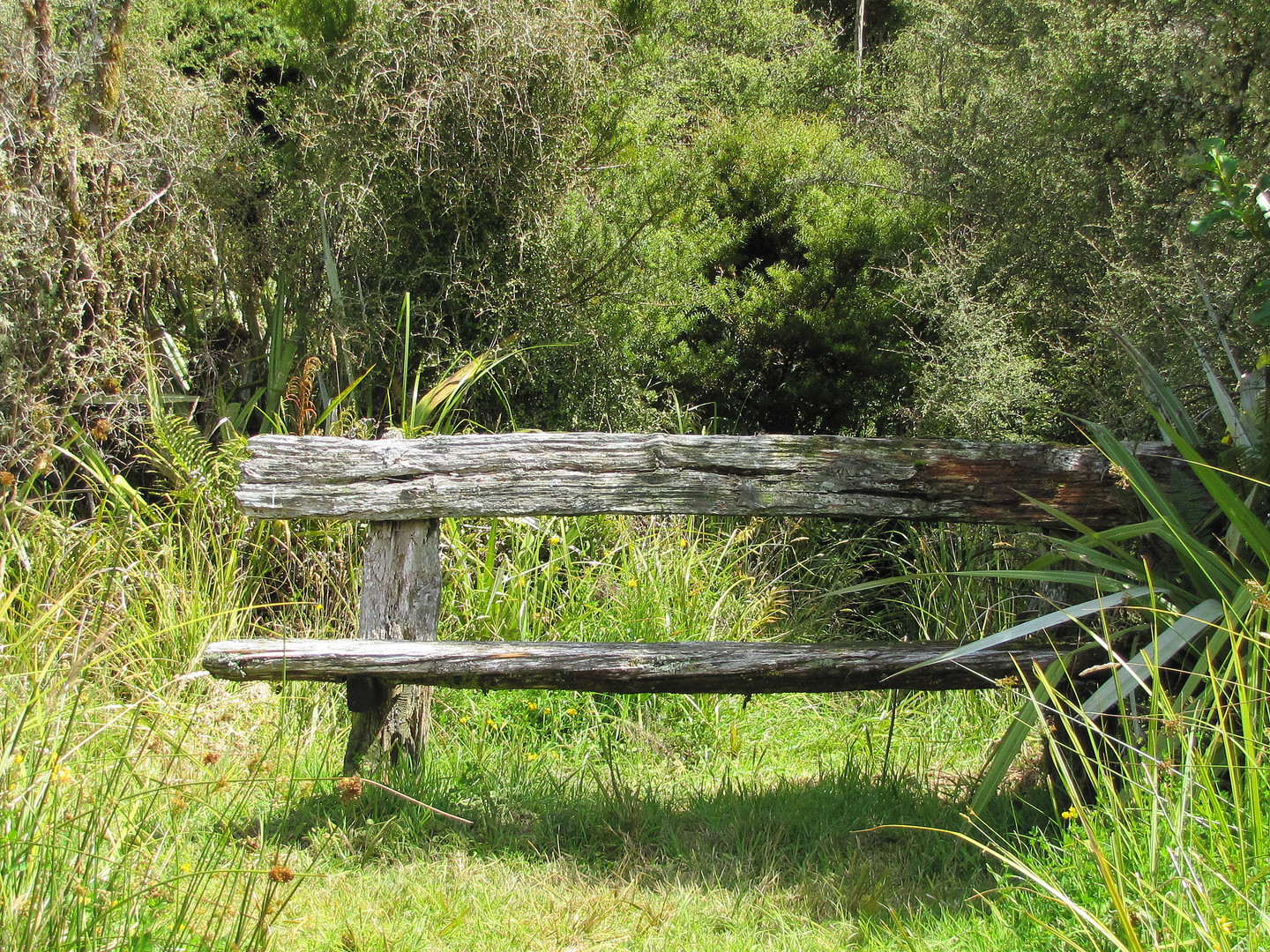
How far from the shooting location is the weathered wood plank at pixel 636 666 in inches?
118

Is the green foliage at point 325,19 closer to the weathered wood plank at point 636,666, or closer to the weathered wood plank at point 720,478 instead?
the weathered wood plank at point 720,478

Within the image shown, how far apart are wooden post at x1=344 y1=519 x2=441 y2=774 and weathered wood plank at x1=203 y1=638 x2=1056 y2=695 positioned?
179 mm

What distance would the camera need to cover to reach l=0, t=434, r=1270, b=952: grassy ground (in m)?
1.90

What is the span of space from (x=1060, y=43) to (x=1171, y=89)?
1.61 m

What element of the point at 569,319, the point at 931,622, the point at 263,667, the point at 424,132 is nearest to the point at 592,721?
the point at 263,667

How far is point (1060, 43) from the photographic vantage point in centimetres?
672

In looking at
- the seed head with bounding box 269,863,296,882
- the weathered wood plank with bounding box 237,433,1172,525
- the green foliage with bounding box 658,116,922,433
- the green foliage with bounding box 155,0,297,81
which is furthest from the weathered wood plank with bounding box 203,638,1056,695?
the green foliage with bounding box 155,0,297,81

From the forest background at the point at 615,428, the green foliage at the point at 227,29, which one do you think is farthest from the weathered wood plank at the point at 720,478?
the green foliage at the point at 227,29

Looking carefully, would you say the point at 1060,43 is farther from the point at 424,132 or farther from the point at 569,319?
the point at 424,132

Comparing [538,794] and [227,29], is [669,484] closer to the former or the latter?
[538,794]

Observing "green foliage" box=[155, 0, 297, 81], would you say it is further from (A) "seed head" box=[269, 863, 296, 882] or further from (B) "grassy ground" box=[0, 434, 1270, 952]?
(A) "seed head" box=[269, 863, 296, 882]

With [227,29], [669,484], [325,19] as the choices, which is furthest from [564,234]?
[227,29]

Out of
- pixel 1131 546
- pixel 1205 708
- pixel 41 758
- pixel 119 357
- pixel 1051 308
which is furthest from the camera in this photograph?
pixel 1051 308

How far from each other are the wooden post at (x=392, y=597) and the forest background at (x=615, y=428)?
0.17 m
